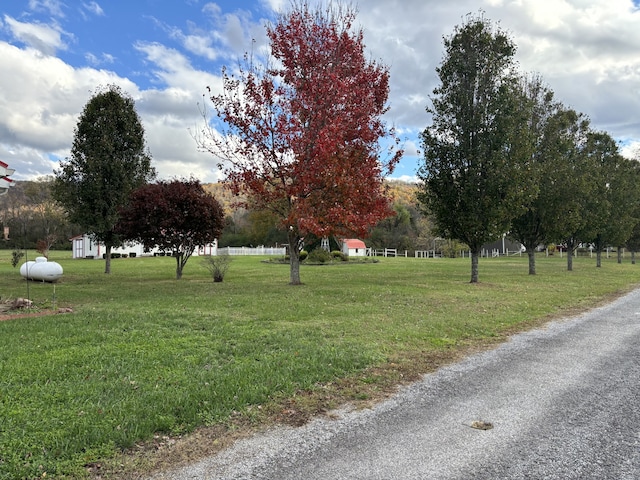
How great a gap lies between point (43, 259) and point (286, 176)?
1033 centimetres

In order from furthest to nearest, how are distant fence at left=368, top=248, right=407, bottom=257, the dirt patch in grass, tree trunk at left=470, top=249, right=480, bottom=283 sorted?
distant fence at left=368, top=248, right=407, bottom=257 < tree trunk at left=470, top=249, right=480, bottom=283 < the dirt patch in grass

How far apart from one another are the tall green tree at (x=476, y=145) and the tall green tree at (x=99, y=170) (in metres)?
15.9

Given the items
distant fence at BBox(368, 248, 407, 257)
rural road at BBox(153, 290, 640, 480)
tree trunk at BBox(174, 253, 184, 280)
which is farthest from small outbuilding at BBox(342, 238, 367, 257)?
rural road at BBox(153, 290, 640, 480)

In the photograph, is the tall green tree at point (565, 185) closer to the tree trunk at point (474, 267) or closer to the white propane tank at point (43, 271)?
the tree trunk at point (474, 267)

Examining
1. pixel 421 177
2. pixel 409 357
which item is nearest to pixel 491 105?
pixel 421 177

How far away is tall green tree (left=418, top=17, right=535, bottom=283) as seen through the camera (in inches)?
674

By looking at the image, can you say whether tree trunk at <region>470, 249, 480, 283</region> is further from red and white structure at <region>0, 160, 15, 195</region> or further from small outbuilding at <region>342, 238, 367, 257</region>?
small outbuilding at <region>342, 238, 367, 257</region>

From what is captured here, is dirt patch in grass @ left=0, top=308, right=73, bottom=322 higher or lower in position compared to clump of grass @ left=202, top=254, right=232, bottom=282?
lower

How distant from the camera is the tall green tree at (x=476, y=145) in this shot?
17.1 metres

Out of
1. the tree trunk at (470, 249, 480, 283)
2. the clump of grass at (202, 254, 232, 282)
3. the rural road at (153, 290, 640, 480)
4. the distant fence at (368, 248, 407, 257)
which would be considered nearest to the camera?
the rural road at (153, 290, 640, 480)

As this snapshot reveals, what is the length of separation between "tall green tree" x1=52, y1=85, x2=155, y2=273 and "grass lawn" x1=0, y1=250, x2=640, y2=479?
13.1 metres

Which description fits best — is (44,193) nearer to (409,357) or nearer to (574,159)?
(574,159)

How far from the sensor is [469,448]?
3.31m

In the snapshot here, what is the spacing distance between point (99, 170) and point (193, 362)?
21.0m
